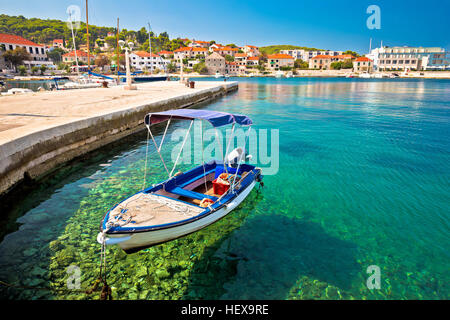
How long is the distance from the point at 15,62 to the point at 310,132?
284 feet

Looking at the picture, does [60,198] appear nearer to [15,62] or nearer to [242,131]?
[242,131]

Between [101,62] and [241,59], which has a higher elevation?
[241,59]

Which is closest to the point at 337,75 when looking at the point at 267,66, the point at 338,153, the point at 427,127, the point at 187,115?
the point at 267,66

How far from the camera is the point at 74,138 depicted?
1209 cm

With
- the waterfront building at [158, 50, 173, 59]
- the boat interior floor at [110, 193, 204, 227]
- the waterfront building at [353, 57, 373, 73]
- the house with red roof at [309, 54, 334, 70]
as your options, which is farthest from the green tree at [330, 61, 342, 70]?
the boat interior floor at [110, 193, 204, 227]

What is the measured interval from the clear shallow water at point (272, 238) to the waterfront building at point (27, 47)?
88264 mm

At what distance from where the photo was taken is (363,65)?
139250 mm

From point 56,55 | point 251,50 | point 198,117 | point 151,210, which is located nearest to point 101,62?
point 56,55

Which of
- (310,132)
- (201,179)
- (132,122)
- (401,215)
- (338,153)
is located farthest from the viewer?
(310,132)

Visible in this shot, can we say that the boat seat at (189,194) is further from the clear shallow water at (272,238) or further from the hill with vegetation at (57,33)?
the hill with vegetation at (57,33)

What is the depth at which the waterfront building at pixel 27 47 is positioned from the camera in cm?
7375

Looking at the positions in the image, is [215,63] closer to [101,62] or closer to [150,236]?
[101,62]

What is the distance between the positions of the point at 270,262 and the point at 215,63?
14097cm
